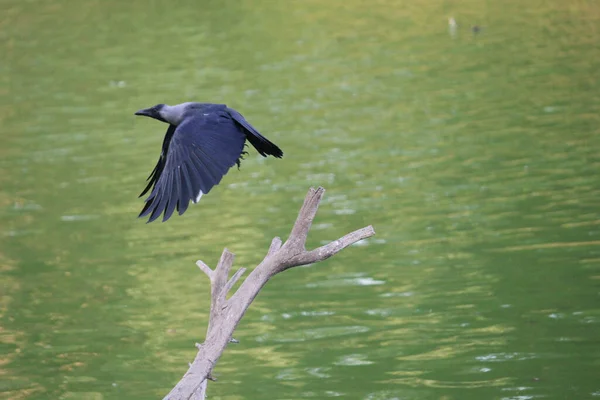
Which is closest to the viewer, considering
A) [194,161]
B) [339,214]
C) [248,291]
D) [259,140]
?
[248,291]

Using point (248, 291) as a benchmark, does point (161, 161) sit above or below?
above

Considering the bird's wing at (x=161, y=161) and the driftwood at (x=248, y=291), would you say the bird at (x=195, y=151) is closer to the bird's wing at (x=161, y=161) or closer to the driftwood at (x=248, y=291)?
the bird's wing at (x=161, y=161)

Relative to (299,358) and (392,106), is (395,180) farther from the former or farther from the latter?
(299,358)

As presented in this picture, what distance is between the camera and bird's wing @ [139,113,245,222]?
5.50 meters

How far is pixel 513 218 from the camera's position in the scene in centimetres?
1114

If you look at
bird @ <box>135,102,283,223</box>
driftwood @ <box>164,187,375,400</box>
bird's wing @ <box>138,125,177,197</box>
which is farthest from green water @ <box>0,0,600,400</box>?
driftwood @ <box>164,187,375,400</box>

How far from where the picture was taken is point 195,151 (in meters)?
5.75

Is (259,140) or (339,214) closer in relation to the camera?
(259,140)

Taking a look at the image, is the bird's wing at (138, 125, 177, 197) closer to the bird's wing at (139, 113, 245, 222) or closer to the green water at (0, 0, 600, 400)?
the bird's wing at (139, 113, 245, 222)

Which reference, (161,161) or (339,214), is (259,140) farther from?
(339,214)

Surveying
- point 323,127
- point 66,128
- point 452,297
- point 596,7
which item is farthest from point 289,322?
point 596,7

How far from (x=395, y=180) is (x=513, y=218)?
1.91 m

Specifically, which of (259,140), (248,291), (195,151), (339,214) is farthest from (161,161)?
(339,214)

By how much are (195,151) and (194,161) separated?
0.07 metres
